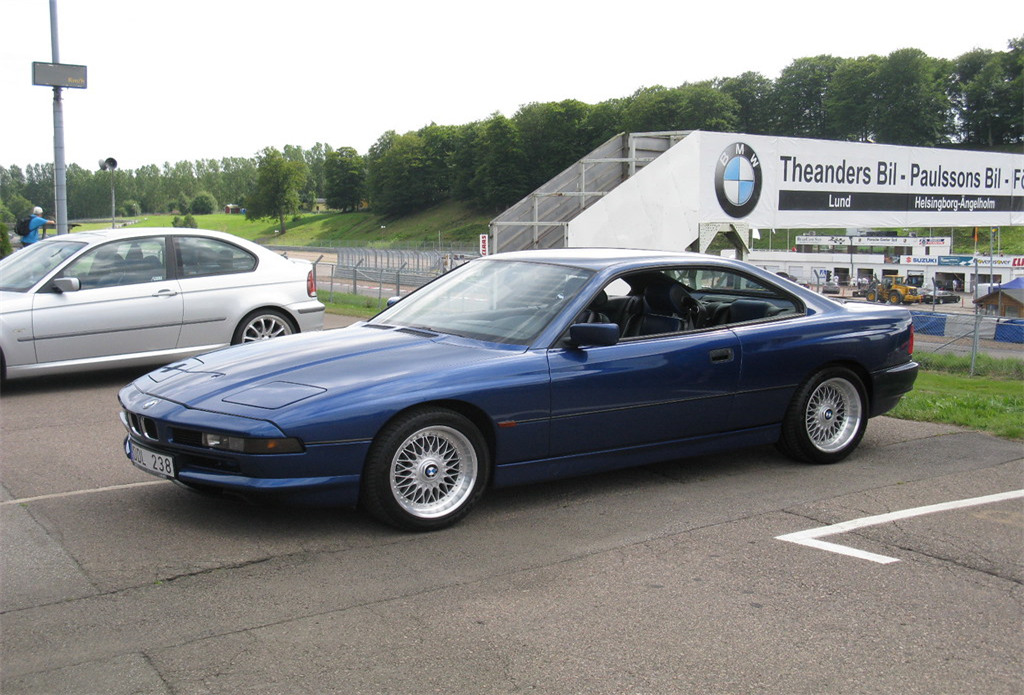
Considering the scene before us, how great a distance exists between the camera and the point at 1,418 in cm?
761

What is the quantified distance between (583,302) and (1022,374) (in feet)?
34.0

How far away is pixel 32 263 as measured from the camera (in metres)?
9.27

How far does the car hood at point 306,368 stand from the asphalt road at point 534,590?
2.16 ft

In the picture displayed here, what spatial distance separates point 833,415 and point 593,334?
2.18m

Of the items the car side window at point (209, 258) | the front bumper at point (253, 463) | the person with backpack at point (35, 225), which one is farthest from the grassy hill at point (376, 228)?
the front bumper at point (253, 463)

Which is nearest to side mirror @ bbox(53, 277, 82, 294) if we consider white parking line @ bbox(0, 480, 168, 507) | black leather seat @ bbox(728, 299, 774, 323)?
white parking line @ bbox(0, 480, 168, 507)

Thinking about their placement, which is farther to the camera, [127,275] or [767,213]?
[767,213]

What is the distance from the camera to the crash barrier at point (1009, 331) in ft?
67.5

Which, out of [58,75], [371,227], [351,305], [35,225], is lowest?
[351,305]

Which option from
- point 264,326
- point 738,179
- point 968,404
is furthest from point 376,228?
point 968,404

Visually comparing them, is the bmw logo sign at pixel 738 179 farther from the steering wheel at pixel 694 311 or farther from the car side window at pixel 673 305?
the steering wheel at pixel 694 311

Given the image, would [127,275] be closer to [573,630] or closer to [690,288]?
[690,288]

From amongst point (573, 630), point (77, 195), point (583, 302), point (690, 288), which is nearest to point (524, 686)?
point (573, 630)

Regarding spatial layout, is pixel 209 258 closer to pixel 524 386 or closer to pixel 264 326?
pixel 264 326
